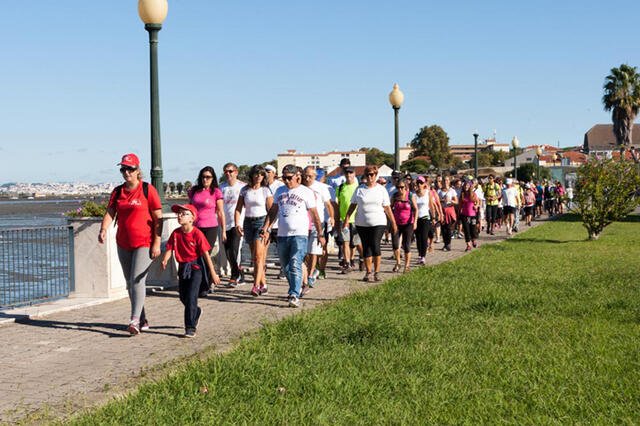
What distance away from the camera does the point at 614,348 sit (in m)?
6.78

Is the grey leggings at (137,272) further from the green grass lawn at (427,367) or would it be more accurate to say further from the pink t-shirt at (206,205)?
the pink t-shirt at (206,205)

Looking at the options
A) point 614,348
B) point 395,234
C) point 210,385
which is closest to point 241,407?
point 210,385

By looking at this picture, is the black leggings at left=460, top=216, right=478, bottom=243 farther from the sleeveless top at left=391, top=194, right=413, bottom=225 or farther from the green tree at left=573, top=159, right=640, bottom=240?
the sleeveless top at left=391, top=194, right=413, bottom=225

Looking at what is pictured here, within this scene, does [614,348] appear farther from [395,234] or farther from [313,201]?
[395,234]

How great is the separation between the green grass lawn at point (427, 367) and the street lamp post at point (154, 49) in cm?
379

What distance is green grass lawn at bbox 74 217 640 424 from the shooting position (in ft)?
16.5

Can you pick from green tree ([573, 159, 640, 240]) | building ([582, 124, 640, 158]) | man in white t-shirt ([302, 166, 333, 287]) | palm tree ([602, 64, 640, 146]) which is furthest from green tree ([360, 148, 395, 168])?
man in white t-shirt ([302, 166, 333, 287])

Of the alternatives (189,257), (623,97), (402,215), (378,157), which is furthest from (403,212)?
(378,157)

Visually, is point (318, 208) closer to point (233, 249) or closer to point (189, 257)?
Result: point (233, 249)

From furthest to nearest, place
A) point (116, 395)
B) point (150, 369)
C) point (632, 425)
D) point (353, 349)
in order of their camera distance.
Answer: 1. point (353, 349)
2. point (150, 369)
3. point (116, 395)
4. point (632, 425)

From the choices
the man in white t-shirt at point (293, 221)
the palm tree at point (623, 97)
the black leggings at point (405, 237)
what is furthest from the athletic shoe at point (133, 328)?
the palm tree at point (623, 97)

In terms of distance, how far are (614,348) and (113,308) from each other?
583 centimetres

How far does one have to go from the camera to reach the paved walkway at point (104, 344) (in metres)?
5.76

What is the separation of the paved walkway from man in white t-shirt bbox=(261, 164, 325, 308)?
0.47 m
